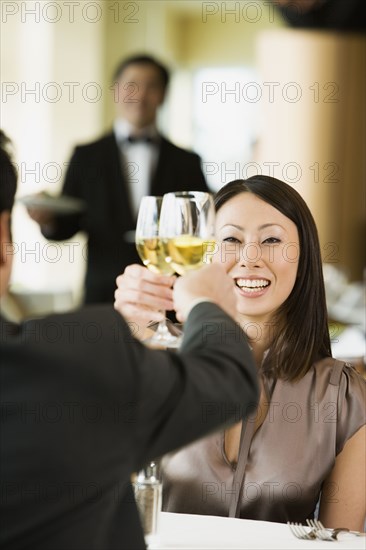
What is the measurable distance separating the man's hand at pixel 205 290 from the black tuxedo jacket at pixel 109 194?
3.34m

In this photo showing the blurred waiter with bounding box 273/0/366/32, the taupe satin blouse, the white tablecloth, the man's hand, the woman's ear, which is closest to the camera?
the woman's ear

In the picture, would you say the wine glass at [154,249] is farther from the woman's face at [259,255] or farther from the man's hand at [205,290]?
the woman's face at [259,255]

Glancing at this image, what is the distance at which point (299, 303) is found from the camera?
2139mm

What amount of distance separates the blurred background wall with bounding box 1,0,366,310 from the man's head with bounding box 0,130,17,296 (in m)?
5.92

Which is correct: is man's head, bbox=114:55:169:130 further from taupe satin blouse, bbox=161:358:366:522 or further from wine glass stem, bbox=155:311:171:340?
wine glass stem, bbox=155:311:171:340

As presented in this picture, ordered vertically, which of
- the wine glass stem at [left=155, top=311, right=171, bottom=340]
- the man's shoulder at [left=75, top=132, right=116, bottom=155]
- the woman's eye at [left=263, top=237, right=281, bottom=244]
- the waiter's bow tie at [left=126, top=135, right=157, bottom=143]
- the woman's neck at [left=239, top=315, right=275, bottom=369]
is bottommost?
the woman's neck at [left=239, top=315, right=275, bottom=369]

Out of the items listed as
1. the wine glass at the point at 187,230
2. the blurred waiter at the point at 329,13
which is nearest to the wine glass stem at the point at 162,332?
the wine glass at the point at 187,230

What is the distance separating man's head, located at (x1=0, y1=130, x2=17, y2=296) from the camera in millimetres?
1098

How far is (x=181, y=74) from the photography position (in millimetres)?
12594

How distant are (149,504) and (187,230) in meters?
0.48

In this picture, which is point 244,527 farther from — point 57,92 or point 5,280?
point 57,92

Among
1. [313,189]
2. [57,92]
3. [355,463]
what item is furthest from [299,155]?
[355,463]

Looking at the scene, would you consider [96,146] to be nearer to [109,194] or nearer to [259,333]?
[109,194]

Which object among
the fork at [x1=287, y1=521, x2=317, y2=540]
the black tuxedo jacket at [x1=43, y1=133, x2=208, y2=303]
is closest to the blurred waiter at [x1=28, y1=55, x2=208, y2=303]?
the black tuxedo jacket at [x1=43, y1=133, x2=208, y2=303]
